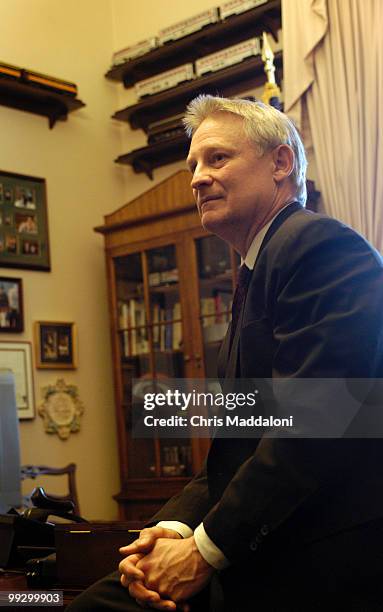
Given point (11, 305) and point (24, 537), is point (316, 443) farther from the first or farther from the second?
point (11, 305)

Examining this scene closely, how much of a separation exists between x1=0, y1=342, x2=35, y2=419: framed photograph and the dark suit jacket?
11.6ft

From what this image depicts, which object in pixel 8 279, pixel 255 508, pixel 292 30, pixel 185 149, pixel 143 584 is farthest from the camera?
pixel 185 149

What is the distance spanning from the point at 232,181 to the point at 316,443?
0.62 m

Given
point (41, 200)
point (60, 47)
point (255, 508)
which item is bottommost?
point (255, 508)

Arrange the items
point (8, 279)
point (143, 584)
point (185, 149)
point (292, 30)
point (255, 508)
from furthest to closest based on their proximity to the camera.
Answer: point (185, 149)
point (8, 279)
point (292, 30)
point (143, 584)
point (255, 508)

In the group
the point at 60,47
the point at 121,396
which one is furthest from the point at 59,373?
the point at 60,47

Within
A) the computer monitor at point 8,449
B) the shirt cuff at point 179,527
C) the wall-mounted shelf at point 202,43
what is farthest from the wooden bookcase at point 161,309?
the shirt cuff at point 179,527

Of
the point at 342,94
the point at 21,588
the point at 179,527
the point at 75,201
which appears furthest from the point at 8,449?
the point at 75,201

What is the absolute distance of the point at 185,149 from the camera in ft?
17.2

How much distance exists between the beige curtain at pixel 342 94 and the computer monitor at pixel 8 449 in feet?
6.46

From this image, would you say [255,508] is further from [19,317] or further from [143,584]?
[19,317]

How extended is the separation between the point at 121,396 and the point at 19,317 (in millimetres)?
790

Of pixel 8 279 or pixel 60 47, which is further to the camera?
pixel 60 47

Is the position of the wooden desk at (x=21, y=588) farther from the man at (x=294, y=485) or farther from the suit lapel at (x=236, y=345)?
the suit lapel at (x=236, y=345)
